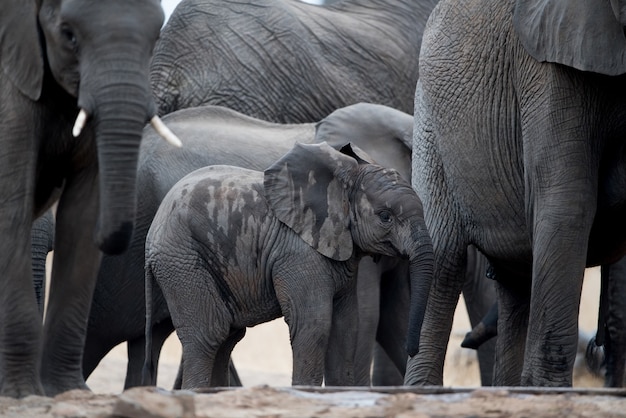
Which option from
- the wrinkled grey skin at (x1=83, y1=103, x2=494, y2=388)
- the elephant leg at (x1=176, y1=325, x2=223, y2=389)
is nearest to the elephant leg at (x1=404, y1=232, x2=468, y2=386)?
the elephant leg at (x1=176, y1=325, x2=223, y2=389)

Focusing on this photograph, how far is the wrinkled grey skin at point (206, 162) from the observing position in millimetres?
7066

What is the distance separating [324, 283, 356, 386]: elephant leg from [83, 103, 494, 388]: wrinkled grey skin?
0.99 metres

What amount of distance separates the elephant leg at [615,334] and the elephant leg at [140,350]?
67.8 inches

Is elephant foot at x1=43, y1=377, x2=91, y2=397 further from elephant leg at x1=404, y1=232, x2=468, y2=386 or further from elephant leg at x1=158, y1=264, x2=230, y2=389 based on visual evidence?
elephant leg at x1=404, y1=232, x2=468, y2=386

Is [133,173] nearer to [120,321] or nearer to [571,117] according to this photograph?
[571,117]

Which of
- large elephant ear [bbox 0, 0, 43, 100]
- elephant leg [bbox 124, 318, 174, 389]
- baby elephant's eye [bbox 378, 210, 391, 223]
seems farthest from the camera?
elephant leg [bbox 124, 318, 174, 389]

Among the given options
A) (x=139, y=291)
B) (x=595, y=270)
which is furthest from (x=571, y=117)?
(x=595, y=270)

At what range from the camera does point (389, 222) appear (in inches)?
230

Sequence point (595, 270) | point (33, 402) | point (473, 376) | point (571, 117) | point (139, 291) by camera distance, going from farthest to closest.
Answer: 1. point (595, 270)
2. point (473, 376)
3. point (139, 291)
4. point (571, 117)
5. point (33, 402)

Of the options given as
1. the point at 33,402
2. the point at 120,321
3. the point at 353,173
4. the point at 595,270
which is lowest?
the point at 33,402

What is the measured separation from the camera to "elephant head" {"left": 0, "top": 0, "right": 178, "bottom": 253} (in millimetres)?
4562

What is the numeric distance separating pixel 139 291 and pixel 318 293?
5.32 feet

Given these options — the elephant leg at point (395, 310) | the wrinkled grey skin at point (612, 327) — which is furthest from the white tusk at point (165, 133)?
the elephant leg at point (395, 310)

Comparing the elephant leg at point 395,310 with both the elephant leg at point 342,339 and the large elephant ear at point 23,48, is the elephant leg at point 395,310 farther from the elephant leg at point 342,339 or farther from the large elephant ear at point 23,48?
the large elephant ear at point 23,48
